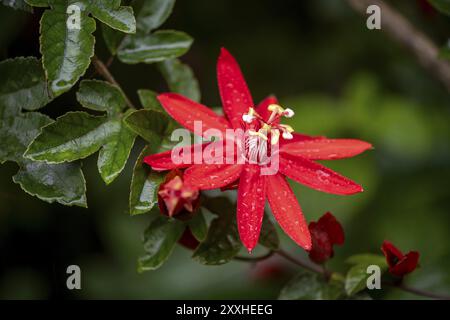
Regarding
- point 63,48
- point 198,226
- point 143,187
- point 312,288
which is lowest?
point 312,288

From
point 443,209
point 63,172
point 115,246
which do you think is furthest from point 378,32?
point 63,172

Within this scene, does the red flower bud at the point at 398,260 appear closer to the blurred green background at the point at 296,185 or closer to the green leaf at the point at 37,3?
the blurred green background at the point at 296,185

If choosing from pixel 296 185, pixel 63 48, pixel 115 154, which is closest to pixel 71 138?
pixel 115 154

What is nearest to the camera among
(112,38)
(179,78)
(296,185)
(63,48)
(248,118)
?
(63,48)

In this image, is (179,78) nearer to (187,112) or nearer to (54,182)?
(187,112)

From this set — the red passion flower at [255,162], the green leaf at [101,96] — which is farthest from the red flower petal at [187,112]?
the green leaf at [101,96]

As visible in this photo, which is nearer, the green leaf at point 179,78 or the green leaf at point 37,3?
the green leaf at point 37,3
